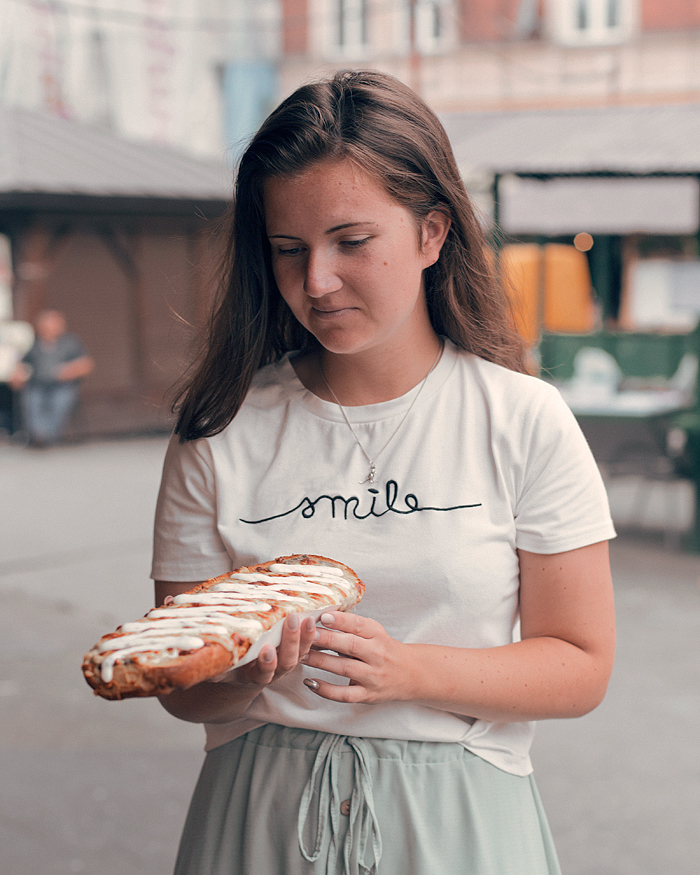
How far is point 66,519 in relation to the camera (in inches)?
366

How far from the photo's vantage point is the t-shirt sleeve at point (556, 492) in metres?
1.51

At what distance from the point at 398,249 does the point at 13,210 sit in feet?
47.3

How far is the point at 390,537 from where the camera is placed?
5.02 feet

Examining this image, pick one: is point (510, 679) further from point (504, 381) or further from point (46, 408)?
point (46, 408)

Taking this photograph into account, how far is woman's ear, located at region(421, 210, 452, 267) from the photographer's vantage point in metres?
1.59

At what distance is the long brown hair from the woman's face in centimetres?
3

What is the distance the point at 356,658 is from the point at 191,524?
0.40 m

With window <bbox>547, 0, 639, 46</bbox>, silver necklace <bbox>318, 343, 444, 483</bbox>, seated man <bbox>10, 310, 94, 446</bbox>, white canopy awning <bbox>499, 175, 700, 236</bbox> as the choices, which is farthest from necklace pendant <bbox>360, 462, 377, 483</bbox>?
window <bbox>547, 0, 639, 46</bbox>

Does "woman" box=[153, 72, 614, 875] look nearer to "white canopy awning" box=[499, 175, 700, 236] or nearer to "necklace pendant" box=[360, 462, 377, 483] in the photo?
"necklace pendant" box=[360, 462, 377, 483]

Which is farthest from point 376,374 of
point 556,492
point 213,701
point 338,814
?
point 338,814

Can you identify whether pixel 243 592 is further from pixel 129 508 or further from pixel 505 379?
pixel 129 508

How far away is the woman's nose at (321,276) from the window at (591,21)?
76.4ft

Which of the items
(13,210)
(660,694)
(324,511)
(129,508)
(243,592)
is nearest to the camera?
(243,592)

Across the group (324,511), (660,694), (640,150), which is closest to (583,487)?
(324,511)
